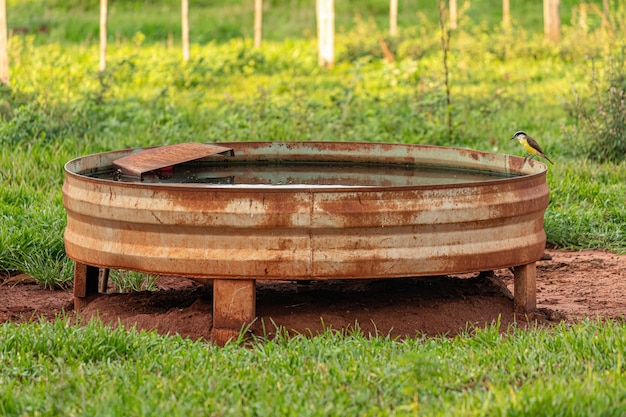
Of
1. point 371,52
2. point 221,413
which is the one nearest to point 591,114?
point 221,413

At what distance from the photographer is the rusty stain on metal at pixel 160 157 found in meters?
5.24

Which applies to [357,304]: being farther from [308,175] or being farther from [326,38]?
[326,38]

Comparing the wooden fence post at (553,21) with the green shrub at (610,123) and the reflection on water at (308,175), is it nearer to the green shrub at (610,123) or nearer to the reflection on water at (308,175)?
the green shrub at (610,123)

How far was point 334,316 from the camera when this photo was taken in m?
4.57

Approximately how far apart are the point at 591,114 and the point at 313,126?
2746 mm

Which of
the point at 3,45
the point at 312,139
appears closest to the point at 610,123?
the point at 312,139

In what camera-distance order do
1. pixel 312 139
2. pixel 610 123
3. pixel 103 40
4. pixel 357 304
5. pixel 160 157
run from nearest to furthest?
1. pixel 357 304
2. pixel 160 157
3. pixel 610 123
4. pixel 312 139
5. pixel 103 40

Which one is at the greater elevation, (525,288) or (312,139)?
(312,139)

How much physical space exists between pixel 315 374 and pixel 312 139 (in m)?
5.92

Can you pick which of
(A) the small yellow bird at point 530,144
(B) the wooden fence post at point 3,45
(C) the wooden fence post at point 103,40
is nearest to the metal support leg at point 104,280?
(A) the small yellow bird at point 530,144

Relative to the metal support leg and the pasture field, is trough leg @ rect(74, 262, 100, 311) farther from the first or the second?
the pasture field

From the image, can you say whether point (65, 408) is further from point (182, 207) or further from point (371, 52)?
point (371, 52)

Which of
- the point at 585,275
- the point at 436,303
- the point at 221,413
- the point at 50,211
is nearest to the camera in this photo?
the point at 221,413

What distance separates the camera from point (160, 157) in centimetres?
542
